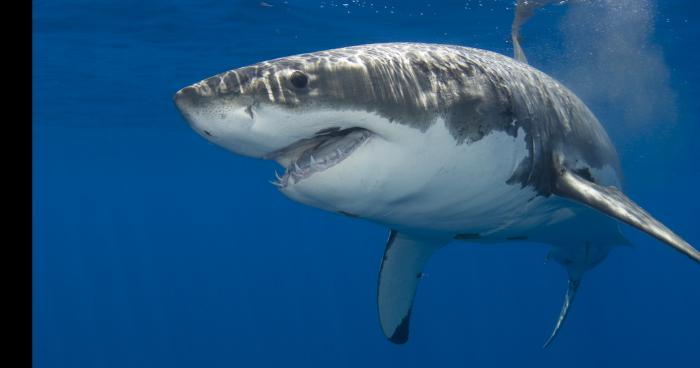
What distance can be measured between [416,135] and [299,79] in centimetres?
73

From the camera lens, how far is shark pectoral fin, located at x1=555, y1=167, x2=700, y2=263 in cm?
357

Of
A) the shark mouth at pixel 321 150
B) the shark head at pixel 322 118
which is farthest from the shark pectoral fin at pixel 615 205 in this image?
the shark mouth at pixel 321 150

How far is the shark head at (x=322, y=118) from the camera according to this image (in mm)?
2627

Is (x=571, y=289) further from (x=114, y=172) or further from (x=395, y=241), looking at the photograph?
(x=114, y=172)

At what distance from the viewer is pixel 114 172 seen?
5369cm

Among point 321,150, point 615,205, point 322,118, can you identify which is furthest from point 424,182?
point 615,205

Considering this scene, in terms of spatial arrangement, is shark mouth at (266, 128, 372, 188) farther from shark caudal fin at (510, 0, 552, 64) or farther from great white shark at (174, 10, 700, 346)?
shark caudal fin at (510, 0, 552, 64)

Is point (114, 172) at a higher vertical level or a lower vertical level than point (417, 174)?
lower

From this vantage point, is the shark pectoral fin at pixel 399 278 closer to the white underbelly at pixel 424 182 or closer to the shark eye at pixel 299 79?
the white underbelly at pixel 424 182

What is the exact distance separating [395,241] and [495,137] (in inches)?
108

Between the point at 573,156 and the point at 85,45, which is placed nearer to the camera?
the point at 573,156

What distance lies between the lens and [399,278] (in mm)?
6285

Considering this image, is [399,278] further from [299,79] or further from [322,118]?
[299,79]

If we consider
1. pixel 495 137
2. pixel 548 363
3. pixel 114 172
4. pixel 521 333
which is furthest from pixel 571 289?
pixel 114 172
